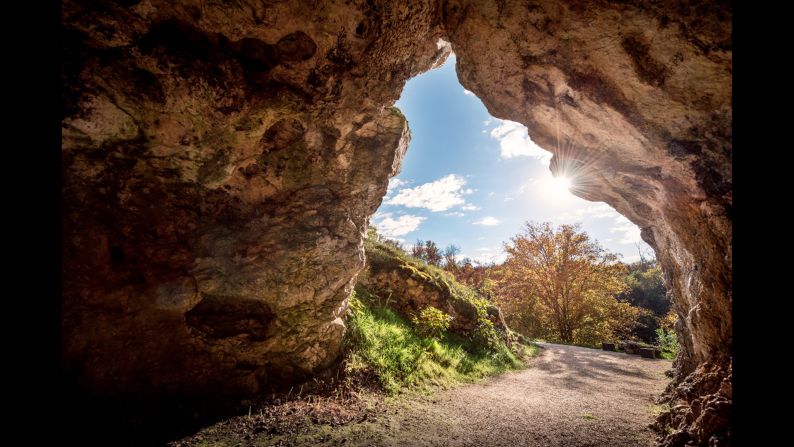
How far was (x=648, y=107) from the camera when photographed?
3.83 metres

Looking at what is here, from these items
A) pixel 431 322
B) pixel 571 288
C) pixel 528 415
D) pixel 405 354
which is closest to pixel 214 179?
pixel 405 354

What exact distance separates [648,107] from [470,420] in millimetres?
5482

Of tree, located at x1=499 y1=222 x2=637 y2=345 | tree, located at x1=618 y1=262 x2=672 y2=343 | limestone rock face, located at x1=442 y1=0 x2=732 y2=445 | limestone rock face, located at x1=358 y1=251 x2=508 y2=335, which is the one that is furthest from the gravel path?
tree, located at x1=618 y1=262 x2=672 y2=343

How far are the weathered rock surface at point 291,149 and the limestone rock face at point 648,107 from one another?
26 millimetres

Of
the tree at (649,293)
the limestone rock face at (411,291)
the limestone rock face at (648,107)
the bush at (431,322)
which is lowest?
the tree at (649,293)

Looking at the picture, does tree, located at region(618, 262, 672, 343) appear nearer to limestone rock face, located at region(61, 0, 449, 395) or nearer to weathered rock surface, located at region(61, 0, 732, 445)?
weathered rock surface, located at region(61, 0, 732, 445)

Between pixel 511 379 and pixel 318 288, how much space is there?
246 inches

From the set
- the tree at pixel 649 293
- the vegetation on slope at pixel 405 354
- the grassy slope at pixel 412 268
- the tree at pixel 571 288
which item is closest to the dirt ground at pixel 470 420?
the vegetation on slope at pixel 405 354

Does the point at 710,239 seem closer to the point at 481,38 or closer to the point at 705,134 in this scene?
the point at 705,134

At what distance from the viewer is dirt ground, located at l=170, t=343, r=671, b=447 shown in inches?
166

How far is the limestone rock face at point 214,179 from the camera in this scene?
3.95 meters

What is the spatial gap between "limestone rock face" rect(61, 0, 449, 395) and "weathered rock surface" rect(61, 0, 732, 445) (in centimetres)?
3

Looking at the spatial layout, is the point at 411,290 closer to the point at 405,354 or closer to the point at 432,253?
the point at 405,354

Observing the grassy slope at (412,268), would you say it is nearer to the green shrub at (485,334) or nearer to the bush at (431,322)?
the green shrub at (485,334)
